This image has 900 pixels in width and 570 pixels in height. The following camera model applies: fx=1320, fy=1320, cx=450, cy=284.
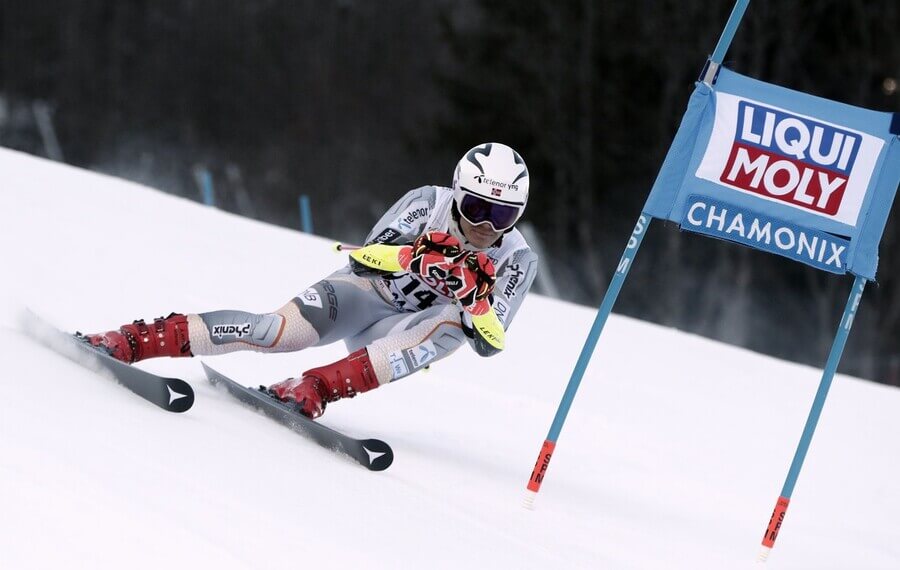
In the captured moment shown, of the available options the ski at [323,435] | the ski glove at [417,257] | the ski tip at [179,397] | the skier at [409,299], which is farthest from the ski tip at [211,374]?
the ski tip at [179,397]

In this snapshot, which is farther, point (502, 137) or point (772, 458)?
point (502, 137)

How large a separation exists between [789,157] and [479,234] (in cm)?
130

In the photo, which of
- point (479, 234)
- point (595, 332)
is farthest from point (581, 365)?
point (479, 234)

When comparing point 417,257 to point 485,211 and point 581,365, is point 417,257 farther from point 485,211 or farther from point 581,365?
point 581,365

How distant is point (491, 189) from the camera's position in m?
5.23

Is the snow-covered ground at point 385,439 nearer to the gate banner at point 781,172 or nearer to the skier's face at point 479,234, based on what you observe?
the skier's face at point 479,234

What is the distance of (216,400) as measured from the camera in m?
5.18

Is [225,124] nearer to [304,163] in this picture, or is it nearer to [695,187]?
[304,163]

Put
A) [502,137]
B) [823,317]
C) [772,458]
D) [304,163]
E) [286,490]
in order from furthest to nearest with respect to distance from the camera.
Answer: [304,163]
[502,137]
[823,317]
[772,458]
[286,490]

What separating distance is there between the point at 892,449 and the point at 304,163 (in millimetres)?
29458

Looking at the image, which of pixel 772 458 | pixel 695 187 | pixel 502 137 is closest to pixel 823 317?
pixel 502 137

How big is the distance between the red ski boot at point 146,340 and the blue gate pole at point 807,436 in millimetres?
2458

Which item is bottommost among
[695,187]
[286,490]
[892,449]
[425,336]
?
[286,490]

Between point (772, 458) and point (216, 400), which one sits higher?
point (772, 458)
